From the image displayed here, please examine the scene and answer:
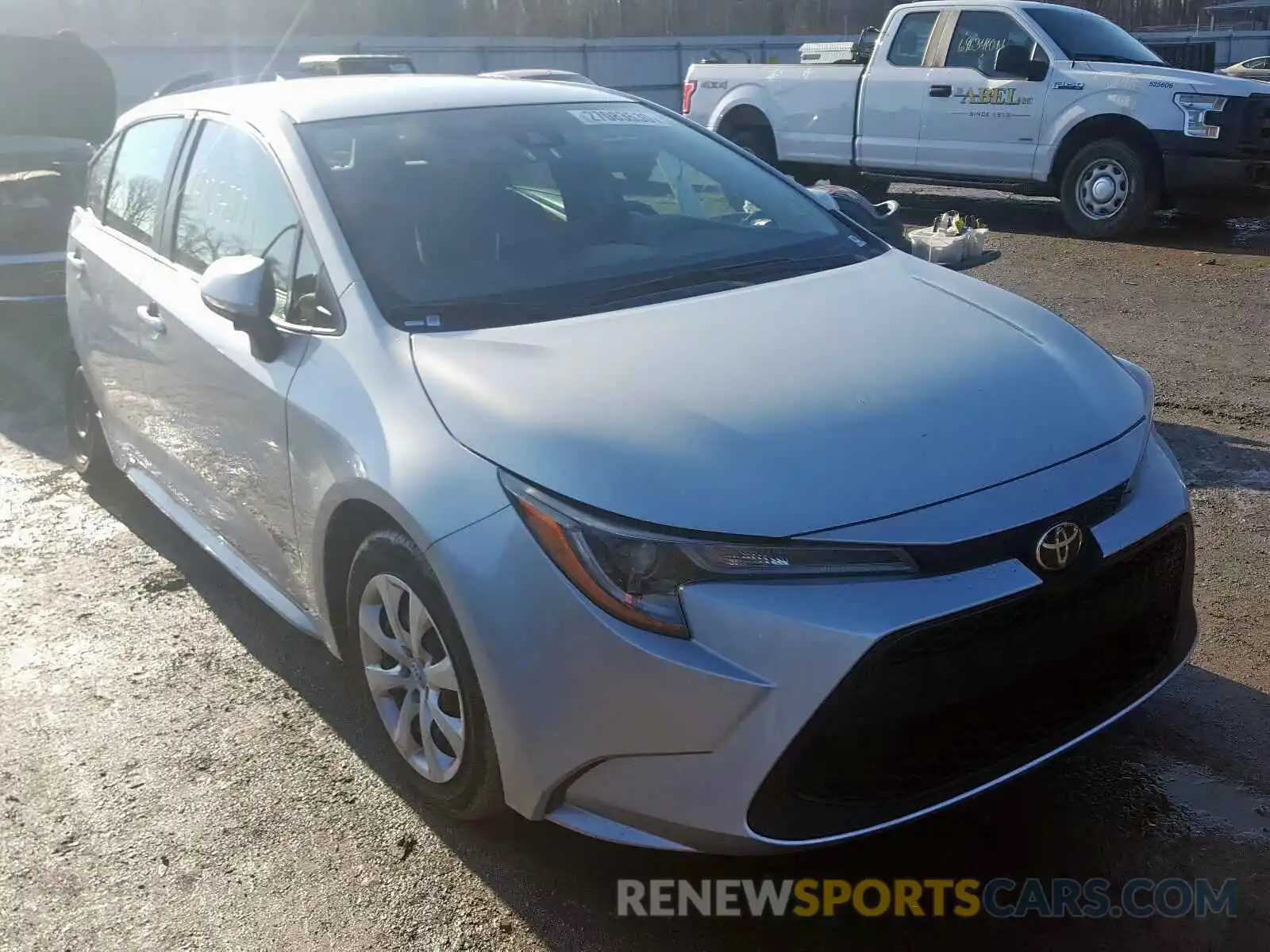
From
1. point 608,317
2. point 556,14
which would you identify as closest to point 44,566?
point 608,317

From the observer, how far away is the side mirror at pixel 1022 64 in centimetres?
1039

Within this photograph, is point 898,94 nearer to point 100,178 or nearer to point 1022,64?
point 1022,64

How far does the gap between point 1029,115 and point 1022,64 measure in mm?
428

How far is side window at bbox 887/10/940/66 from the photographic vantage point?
36.9 feet

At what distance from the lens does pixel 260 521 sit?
3.50 meters

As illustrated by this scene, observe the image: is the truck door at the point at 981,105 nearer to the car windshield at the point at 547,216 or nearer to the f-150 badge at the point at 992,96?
the f-150 badge at the point at 992,96

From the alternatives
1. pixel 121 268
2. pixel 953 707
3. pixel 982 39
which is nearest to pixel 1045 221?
pixel 982 39

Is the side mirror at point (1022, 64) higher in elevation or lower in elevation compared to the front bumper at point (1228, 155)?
higher

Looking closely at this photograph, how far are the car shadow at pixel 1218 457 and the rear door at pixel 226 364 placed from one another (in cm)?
343

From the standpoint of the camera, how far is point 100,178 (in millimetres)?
5043

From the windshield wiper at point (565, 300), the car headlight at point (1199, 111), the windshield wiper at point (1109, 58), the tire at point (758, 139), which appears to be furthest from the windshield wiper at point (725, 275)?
the tire at point (758, 139)

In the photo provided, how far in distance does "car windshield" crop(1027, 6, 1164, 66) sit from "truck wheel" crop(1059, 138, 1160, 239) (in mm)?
872

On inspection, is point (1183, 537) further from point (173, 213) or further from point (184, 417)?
point (173, 213)

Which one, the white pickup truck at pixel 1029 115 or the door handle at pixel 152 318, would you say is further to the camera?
the white pickup truck at pixel 1029 115
